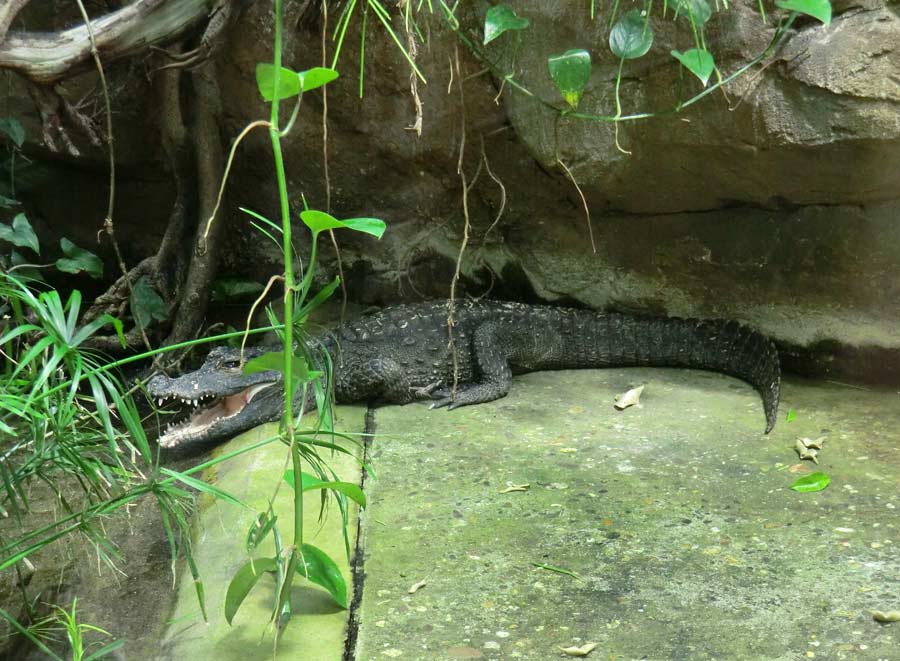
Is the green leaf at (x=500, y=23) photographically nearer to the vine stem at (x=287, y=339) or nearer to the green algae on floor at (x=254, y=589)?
the vine stem at (x=287, y=339)

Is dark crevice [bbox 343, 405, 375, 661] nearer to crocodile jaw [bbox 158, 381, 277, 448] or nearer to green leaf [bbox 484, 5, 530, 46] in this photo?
crocodile jaw [bbox 158, 381, 277, 448]

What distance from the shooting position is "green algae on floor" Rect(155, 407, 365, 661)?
240 centimetres

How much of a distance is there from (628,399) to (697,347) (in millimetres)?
Result: 587

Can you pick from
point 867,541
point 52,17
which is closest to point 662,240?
point 867,541

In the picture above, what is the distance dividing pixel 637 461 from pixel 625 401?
2.08 ft

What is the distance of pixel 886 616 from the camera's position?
2381 mm

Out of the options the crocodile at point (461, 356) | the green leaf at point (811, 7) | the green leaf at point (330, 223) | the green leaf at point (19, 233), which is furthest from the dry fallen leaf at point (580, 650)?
the green leaf at point (19, 233)

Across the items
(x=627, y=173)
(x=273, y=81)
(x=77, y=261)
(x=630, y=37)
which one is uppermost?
(x=630, y=37)

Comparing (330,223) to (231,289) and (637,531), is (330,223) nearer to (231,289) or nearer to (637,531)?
(637,531)

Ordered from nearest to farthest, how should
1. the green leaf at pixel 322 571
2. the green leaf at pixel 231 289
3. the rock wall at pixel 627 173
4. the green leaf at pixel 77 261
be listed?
the green leaf at pixel 322 571 < the rock wall at pixel 627 173 < the green leaf at pixel 77 261 < the green leaf at pixel 231 289

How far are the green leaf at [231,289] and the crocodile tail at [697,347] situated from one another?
1965 millimetres

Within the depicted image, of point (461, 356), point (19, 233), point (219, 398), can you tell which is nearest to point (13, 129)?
point (19, 233)

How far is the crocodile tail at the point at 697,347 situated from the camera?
164 inches

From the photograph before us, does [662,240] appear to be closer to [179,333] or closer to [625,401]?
[625,401]
